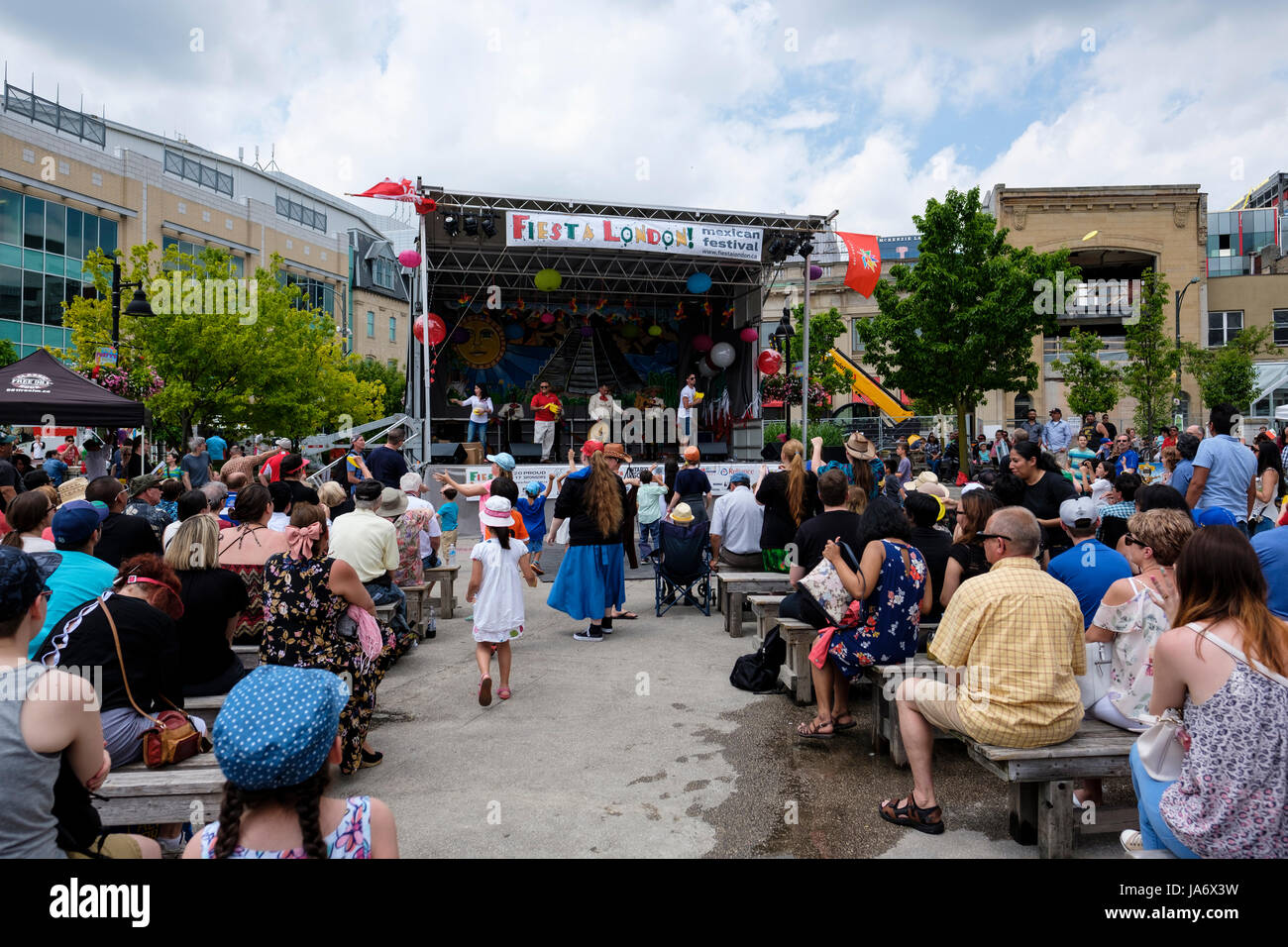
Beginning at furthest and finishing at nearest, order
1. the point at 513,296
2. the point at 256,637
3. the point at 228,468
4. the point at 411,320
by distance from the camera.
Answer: the point at 513,296, the point at 411,320, the point at 228,468, the point at 256,637

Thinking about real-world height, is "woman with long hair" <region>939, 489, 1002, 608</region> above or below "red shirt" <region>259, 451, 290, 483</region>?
below

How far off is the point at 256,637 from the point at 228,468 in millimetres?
2635

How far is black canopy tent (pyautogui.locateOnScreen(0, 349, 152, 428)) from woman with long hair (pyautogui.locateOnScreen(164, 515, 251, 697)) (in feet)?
25.7

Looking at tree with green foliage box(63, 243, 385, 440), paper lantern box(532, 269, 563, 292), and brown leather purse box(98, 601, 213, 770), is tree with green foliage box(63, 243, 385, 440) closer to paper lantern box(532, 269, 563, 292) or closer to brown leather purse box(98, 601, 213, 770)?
paper lantern box(532, 269, 563, 292)

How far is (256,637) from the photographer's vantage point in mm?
5387

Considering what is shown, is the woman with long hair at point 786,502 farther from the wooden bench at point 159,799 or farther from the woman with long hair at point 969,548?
the wooden bench at point 159,799

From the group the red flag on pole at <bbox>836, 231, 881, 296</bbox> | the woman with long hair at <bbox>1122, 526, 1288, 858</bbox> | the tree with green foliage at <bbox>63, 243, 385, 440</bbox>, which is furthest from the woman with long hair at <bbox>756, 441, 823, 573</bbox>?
the tree with green foliage at <bbox>63, 243, 385, 440</bbox>

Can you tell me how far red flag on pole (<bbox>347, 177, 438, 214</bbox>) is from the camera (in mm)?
13469

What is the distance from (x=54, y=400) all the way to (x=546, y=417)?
937cm

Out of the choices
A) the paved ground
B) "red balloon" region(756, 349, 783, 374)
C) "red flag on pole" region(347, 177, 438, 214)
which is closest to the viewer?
the paved ground

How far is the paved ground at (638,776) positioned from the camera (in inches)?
143
